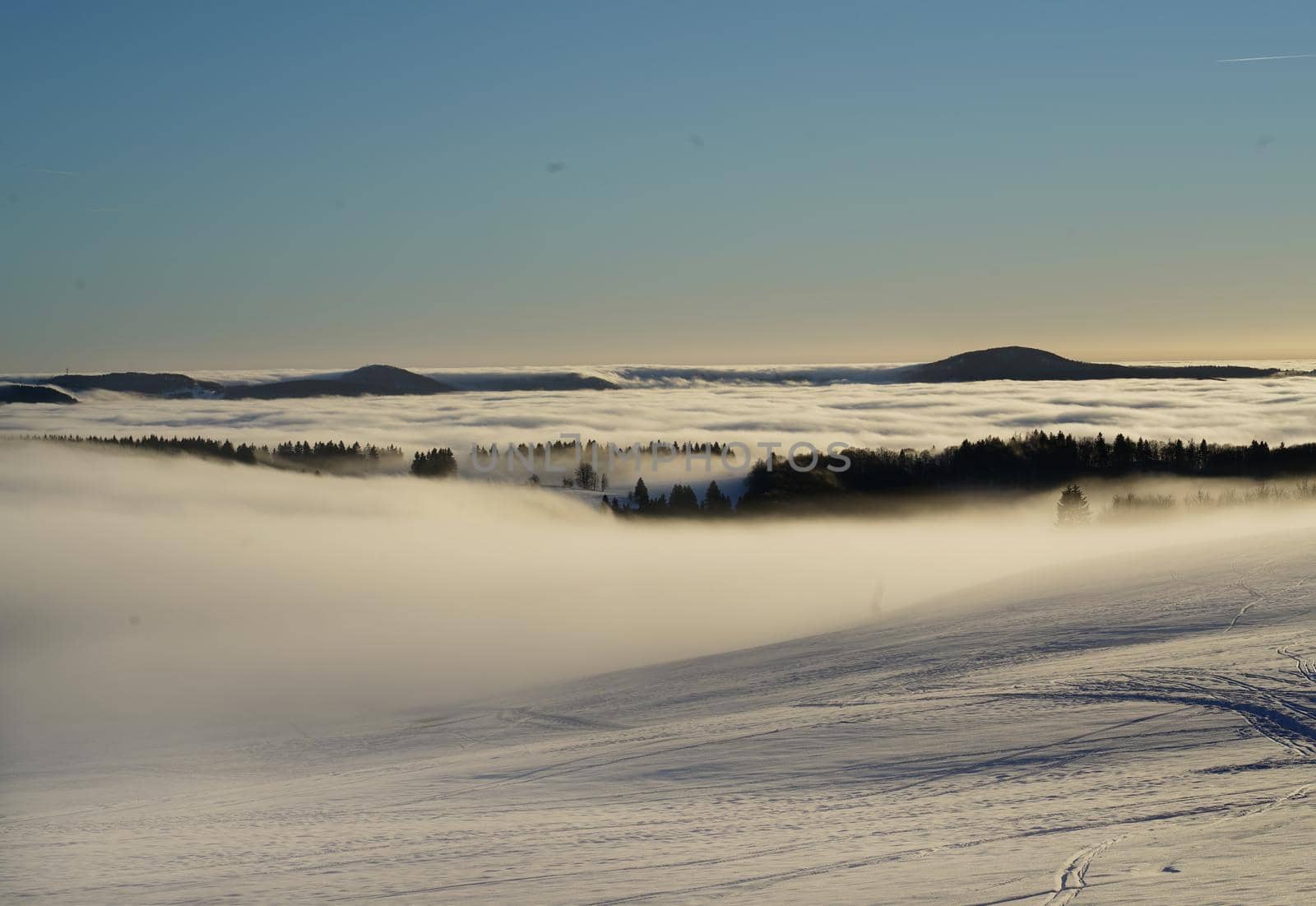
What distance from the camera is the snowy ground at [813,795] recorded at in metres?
14.8

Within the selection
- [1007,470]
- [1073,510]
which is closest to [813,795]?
[1073,510]

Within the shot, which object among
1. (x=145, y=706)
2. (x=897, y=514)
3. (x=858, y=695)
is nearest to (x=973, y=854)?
(x=858, y=695)

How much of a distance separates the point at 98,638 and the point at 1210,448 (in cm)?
16962

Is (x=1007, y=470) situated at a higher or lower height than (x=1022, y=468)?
lower

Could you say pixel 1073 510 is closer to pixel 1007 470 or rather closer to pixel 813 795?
pixel 1007 470

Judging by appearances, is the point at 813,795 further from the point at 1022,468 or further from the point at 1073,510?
the point at 1022,468

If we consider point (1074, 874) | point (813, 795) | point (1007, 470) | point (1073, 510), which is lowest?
point (1073, 510)

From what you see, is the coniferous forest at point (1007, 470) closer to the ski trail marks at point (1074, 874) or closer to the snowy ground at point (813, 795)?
the snowy ground at point (813, 795)

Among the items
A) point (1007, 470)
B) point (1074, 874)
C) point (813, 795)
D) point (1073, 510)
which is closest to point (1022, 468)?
point (1007, 470)

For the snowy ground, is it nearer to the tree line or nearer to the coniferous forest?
the coniferous forest

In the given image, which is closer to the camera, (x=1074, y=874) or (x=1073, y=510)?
(x=1074, y=874)

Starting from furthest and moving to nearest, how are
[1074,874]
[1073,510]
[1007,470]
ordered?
[1007,470]
[1073,510]
[1074,874]

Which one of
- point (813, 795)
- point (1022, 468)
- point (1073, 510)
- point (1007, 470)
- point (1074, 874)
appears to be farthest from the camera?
point (1022, 468)

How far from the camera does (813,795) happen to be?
19.9m
